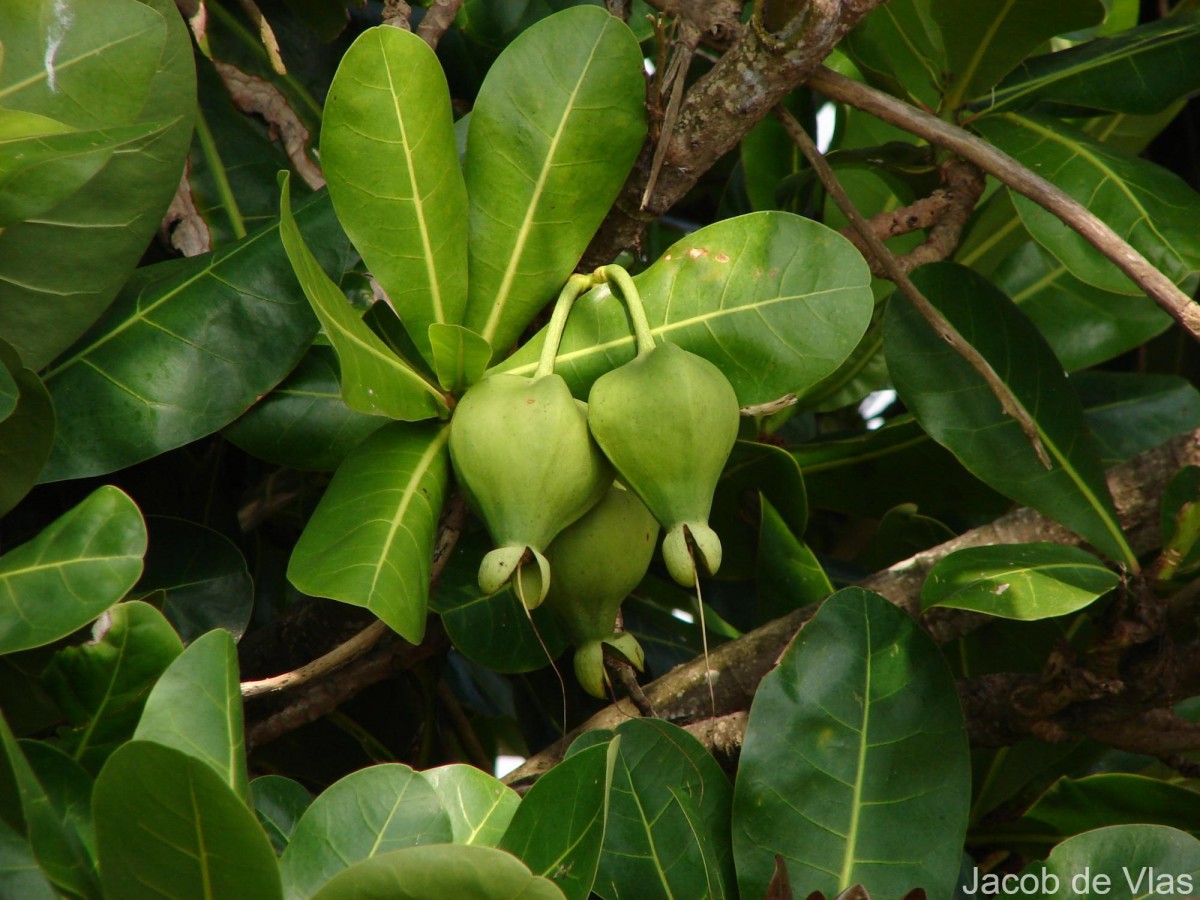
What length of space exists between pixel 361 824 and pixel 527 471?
24 centimetres

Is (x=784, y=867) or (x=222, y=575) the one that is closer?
(x=784, y=867)

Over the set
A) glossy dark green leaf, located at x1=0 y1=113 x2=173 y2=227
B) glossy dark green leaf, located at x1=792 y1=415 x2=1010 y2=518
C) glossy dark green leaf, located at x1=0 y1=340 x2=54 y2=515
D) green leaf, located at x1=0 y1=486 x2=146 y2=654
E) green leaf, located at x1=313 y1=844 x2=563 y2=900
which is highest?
glossy dark green leaf, located at x1=0 y1=113 x2=173 y2=227

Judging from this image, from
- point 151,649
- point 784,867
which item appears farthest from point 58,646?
point 784,867

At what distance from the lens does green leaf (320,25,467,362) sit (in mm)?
798

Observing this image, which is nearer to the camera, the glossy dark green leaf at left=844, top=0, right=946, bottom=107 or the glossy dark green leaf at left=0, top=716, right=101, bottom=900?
the glossy dark green leaf at left=0, top=716, right=101, bottom=900

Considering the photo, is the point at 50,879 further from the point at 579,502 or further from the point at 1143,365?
the point at 1143,365

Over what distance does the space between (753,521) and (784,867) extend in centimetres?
43

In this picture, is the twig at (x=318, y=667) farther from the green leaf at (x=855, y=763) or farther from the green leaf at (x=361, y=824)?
the green leaf at (x=855, y=763)

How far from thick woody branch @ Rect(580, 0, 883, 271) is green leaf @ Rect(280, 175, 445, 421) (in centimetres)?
21

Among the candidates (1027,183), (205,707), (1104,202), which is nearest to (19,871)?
(205,707)

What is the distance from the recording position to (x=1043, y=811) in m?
1.07

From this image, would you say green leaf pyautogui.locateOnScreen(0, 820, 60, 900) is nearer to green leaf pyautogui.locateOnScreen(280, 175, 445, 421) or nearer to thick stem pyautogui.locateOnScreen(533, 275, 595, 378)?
green leaf pyautogui.locateOnScreen(280, 175, 445, 421)

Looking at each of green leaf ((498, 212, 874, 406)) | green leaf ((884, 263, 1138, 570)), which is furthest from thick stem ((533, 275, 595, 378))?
green leaf ((884, 263, 1138, 570))

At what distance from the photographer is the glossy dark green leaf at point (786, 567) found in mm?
1055
